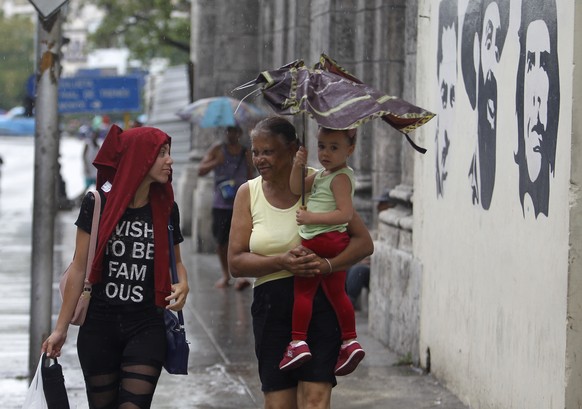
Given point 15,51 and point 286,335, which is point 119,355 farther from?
point 15,51

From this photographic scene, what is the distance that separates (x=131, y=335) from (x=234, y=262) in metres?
0.56

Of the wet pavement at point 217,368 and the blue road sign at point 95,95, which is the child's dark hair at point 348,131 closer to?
the wet pavement at point 217,368

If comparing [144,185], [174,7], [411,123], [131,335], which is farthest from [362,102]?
[174,7]

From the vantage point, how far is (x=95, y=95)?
21.0 m

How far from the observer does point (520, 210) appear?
22.5ft

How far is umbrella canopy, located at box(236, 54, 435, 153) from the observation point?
5.52 m

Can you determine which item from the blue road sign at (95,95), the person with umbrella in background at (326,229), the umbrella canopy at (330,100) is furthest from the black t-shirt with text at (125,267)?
the blue road sign at (95,95)

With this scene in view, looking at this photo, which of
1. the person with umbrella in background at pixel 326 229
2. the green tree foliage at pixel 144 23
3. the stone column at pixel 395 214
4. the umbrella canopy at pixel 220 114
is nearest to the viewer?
the person with umbrella in background at pixel 326 229

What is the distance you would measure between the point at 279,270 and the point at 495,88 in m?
2.30

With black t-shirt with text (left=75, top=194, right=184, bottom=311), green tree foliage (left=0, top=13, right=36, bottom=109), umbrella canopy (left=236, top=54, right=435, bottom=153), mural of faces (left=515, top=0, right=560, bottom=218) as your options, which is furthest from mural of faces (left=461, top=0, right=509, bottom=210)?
green tree foliage (left=0, top=13, right=36, bottom=109)

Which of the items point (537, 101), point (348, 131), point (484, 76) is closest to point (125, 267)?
point (348, 131)

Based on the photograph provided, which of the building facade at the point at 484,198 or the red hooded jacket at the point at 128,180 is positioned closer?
the red hooded jacket at the point at 128,180

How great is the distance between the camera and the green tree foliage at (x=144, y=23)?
32.8m

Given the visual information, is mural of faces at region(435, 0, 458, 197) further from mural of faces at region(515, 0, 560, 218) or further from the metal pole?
the metal pole
